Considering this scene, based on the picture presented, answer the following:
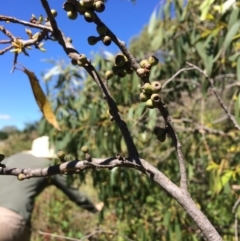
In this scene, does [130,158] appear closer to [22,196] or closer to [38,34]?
[38,34]

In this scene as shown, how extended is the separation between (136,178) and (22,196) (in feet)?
2.82

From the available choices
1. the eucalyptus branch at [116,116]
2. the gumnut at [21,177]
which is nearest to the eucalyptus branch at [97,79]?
the eucalyptus branch at [116,116]

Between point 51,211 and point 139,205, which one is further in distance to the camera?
point 51,211

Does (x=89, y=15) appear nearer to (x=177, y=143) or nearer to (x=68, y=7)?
(x=68, y=7)

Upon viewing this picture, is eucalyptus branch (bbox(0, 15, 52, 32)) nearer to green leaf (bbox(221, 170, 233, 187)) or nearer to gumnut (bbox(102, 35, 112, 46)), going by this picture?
gumnut (bbox(102, 35, 112, 46))

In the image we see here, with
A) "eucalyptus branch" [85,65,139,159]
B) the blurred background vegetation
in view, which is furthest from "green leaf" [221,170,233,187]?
"eucalyptus branch" [85,65,139,159]

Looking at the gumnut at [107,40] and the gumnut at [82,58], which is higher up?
the gumnut at [107,40]

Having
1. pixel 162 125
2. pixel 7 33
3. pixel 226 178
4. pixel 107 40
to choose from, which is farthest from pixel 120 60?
pixel 162 125

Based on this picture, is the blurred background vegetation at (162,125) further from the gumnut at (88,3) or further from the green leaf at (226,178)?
the gumnut at (88,3)

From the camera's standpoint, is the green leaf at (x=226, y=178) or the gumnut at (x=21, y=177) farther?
the green leaf at (x=226, y=178)

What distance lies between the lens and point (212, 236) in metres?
0.49

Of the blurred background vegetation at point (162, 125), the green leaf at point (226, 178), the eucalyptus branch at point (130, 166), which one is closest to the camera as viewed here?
the eucalyptus branch at point (130, 166)

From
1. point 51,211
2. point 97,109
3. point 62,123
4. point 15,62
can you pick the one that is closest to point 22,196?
point 62,123

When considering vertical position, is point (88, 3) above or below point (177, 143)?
above
